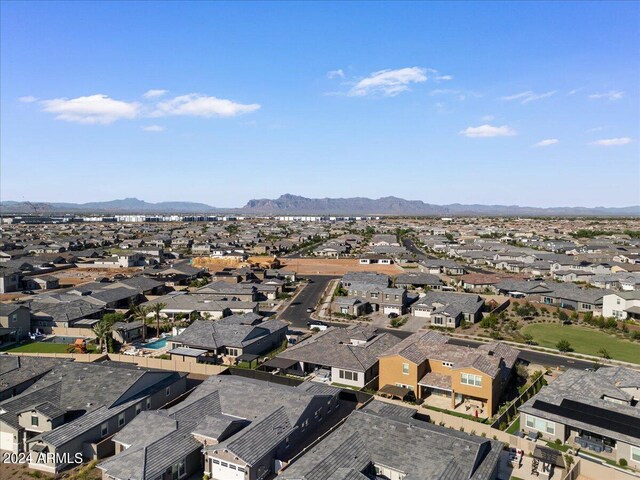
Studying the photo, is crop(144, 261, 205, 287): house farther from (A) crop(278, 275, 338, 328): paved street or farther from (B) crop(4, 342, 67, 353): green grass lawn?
(B) crop(4, 342, 67, 353): green grass lawn

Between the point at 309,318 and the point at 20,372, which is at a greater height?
the point at 20,372

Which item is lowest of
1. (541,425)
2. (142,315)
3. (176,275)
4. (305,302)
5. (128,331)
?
(305,302)

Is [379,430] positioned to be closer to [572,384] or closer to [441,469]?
[441,469]

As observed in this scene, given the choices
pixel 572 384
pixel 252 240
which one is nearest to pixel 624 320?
pixel 572 384

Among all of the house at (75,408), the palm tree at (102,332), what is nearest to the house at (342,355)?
the house at (75,408)

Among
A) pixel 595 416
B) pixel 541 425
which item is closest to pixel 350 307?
pixel 541 425

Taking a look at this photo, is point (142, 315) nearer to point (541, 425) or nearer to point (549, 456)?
point (541, 425)

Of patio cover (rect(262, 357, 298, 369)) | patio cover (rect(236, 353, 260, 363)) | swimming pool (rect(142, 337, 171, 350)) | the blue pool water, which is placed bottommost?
the blue pool water

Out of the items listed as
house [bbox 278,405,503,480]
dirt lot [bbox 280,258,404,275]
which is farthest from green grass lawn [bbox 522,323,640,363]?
dirt lot [bbox 280,258,404,275]
